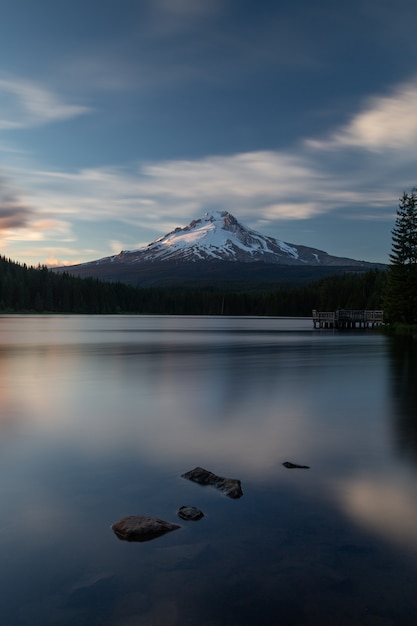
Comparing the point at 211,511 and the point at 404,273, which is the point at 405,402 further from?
the point at 404,273

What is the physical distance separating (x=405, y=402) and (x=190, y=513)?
14.9 metres

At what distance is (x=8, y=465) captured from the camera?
12.2m

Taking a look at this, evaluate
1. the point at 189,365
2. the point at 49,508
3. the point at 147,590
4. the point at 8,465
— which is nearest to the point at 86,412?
the point at 8,465

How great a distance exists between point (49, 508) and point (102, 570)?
8.75ft

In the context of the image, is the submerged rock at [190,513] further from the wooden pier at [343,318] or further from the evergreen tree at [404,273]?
the wooden pier at [343,318]

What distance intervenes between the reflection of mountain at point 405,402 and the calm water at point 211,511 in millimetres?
125

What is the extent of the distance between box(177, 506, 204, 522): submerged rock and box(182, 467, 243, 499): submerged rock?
41.8 inches

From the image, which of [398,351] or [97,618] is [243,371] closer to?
[398,351]

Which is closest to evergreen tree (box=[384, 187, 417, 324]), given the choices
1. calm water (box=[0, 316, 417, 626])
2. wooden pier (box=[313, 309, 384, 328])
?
wooden pier (box=[313, 309, 384, 328])

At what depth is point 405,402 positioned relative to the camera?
70.9ft

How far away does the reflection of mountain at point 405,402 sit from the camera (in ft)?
48.2

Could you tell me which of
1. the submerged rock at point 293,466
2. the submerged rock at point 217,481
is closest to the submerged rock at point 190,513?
the submerged rock at point 217,481

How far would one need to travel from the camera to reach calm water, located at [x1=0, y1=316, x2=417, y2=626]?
655 centimetres

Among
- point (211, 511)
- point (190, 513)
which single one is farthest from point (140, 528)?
point (211, 511)
